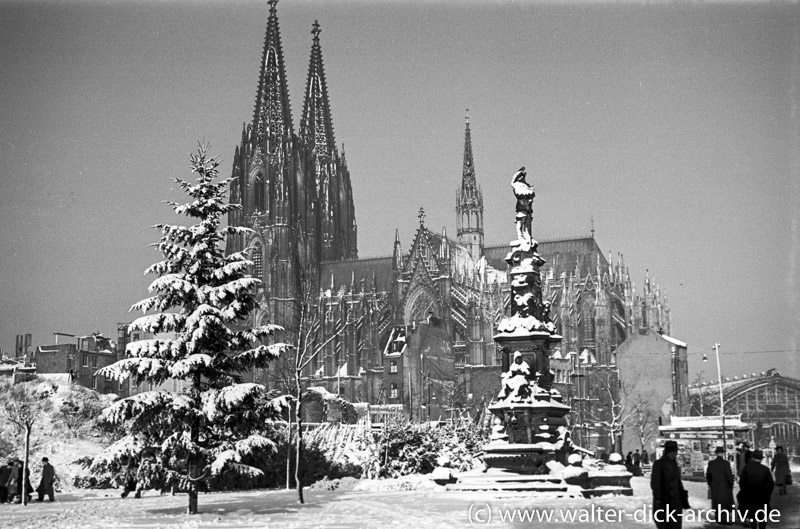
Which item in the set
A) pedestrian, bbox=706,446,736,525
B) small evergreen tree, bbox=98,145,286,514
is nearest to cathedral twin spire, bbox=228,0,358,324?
small evergreen tree, bbox=98,145,286,514

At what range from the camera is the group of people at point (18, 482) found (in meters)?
20.8

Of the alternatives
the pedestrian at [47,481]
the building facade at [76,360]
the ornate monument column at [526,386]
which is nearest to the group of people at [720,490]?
the ornate monument column at [526,386]

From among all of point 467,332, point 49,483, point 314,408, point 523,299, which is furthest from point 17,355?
point 523,299

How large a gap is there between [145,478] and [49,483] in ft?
16.4

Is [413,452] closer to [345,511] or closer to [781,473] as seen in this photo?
[781,473]

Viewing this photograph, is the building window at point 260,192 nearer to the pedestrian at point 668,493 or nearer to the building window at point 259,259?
the building window at point 259,259

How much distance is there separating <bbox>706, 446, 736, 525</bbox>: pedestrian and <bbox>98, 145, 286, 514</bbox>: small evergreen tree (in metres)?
7.67

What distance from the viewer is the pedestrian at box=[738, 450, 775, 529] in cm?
1216

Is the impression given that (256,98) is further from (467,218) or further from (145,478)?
(145,478)

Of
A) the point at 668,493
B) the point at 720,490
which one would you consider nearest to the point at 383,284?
the point at 720,490

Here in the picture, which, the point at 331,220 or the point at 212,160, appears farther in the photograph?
the point at 331,220

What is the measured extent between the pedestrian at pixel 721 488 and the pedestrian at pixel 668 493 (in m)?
2.96

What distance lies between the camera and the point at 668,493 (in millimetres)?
10680

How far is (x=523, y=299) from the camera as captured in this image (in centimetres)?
2220
